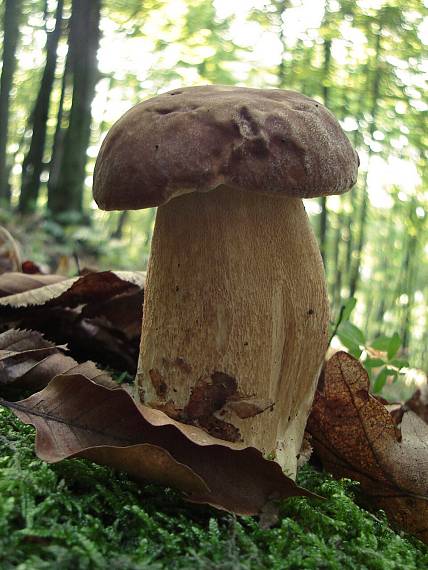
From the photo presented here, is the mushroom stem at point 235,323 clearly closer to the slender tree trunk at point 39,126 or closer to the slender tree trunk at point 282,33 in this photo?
the slender tree trunk at point 282,33

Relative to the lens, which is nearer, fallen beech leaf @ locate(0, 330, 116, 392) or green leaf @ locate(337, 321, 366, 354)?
fallen beech leaf @ locate(0, 330, 116, 392)

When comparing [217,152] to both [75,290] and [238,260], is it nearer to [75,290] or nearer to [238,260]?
[238,260]

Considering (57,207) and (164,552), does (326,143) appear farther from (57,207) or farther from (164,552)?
(57,207)

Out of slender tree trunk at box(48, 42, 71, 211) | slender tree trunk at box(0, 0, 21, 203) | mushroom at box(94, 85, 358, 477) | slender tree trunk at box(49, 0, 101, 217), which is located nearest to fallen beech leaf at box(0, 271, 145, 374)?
mushroom at box(94, 85, 358, 477)

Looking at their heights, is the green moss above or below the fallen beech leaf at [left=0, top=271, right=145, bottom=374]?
below

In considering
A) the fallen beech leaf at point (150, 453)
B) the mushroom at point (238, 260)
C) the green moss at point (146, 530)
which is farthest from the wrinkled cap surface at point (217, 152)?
the green moss at point (146, 530)

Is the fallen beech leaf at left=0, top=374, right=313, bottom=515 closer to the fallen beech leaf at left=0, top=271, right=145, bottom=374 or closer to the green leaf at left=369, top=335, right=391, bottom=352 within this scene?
the fallen beech leaf at left=0, top=271, right=145, bottom=374
